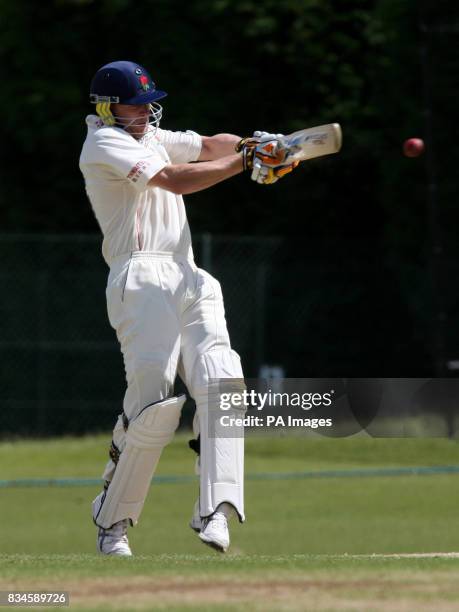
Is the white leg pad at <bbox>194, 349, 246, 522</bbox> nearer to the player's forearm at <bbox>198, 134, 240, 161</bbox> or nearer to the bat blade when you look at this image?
the bat blade

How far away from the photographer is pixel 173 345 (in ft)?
21.1

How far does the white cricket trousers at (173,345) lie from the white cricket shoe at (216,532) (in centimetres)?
5

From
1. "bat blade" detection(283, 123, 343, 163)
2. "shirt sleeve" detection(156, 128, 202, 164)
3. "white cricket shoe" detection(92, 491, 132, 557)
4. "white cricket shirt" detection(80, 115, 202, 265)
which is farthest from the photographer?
"shirt sleeve" detection(156, 128, 202, 164)

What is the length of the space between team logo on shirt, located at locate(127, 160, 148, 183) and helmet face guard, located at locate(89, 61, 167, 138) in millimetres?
406

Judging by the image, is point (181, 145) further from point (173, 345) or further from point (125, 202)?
point (173, 345)

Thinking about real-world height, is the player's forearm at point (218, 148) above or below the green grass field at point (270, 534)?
above

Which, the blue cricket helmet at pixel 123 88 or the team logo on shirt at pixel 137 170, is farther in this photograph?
the blue cricket helmet at pixel 123 88

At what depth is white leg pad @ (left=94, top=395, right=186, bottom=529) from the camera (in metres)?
6.33

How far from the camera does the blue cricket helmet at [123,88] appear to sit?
659cm

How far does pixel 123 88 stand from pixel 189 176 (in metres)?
0.57

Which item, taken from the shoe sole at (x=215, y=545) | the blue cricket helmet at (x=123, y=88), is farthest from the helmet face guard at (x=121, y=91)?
the shoe sole at (x=215, y=545)

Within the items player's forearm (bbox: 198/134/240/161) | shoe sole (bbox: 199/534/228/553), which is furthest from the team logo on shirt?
shoe sole (bbox: 199/534/228/553)

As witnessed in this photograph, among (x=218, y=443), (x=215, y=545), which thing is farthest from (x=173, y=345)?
(x=215, y=545)

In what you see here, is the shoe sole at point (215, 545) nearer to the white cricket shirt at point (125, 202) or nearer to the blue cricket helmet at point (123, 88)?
the white cricket shirt at point (125, 202)
